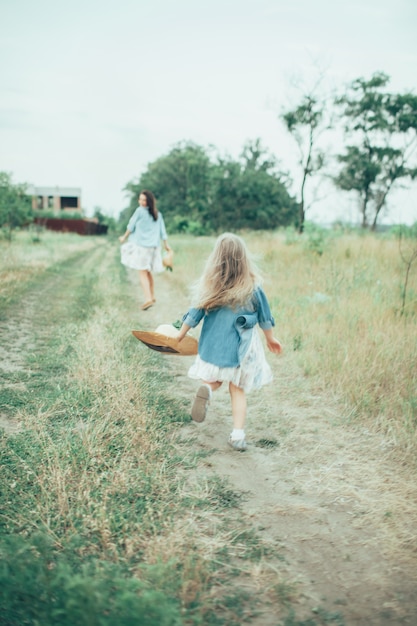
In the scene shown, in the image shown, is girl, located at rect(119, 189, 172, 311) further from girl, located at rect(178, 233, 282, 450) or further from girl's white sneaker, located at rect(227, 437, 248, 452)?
girl's white sneaker, located at rect(227, 437, 248, 452)

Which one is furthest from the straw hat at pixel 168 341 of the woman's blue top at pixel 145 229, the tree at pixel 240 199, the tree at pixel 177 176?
the tree at pixel 177 176

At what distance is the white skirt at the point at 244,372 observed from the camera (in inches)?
151

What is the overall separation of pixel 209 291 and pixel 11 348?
3252 millimetres

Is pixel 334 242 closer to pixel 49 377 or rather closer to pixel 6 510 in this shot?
pixel 49 377

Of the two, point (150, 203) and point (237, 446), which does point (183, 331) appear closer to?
point (237, 446)

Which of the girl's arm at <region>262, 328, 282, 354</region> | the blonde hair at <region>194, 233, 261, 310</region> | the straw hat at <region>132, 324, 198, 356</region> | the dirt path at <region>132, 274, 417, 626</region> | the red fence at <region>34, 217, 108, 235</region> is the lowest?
the dirt path at <region>132, 274, 417, 626</region>

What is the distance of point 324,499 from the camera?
3.10 m

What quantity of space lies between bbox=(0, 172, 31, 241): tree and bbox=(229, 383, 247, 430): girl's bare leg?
1917 cm

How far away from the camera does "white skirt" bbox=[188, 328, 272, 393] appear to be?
383 cm

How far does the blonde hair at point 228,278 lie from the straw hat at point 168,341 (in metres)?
0.59

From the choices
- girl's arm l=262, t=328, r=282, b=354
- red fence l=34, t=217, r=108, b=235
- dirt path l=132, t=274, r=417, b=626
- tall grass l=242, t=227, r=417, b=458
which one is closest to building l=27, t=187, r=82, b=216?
red fence l=34, t=217, r=108, b=235

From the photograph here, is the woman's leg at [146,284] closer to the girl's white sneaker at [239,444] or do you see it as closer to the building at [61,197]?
the girl's white sneaker at [239,444]

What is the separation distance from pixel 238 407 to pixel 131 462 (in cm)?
100

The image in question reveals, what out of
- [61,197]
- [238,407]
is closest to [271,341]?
[238,407]
